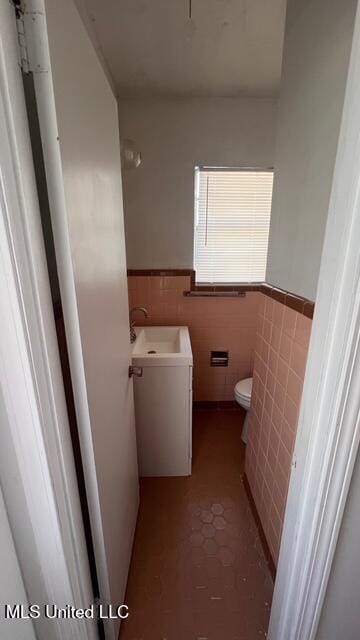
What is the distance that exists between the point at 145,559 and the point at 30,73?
1.82 meters

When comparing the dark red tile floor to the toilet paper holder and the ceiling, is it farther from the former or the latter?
the ceiling

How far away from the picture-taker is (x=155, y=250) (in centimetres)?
217

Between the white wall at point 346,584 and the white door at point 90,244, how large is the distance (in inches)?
26.8

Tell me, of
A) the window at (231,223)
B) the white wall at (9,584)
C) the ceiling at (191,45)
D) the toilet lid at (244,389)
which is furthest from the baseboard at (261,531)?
the ceiling at (191,45)

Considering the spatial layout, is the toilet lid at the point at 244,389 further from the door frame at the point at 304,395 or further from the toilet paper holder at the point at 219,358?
the door frame at the point at 304,395

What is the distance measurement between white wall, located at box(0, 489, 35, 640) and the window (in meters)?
1.91

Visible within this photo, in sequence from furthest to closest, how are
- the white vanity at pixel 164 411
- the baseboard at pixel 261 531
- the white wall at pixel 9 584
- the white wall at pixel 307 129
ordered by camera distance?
the white vanity at pixel 164 411 < the baseboard at pixel 261 531 < the white wall at pixel 307 129 < the white wall at pixel 9 584

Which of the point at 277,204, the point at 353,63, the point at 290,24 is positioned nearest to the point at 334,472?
the point at 353,63

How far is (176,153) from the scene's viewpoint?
2.02 meters

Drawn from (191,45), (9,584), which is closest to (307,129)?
(191,45)

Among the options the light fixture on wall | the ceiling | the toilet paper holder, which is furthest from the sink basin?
the ceiling

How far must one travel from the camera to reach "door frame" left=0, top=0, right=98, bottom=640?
0.48 metres

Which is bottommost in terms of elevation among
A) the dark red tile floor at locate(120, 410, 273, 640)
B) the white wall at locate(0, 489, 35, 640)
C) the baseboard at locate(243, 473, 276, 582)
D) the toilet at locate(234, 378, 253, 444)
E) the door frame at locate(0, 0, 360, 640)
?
the dark red tile floor at locate(120, 410, 273, 640)

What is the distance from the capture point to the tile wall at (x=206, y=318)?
223cm
